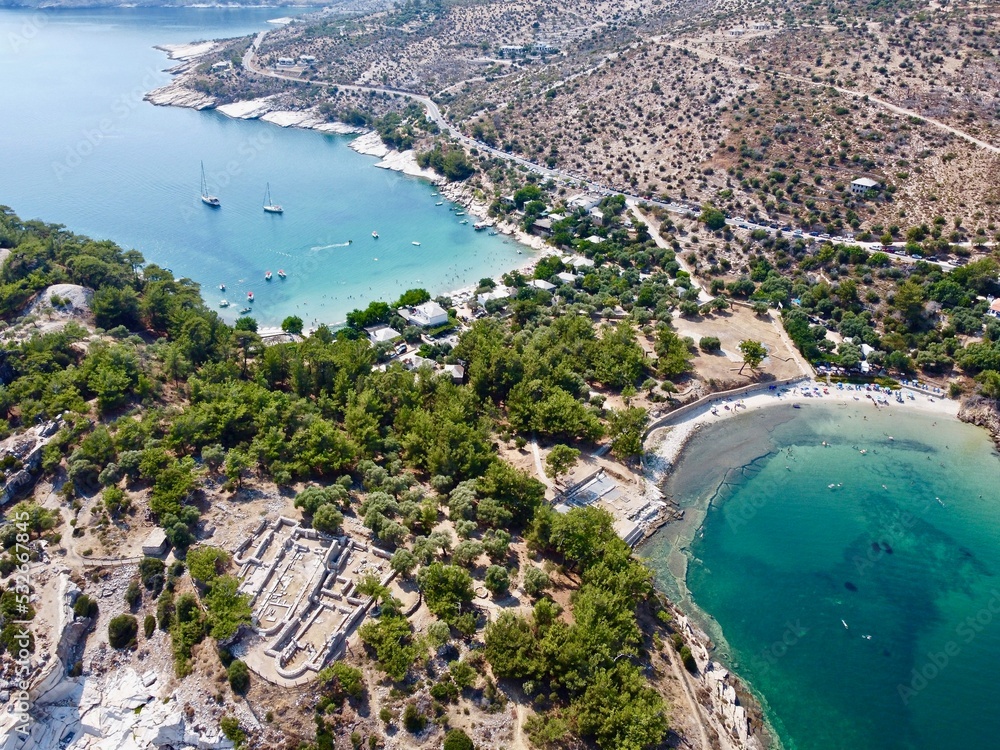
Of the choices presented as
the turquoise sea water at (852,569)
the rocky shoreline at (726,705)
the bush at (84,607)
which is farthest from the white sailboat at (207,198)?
the rocky shoreline at (726,705)

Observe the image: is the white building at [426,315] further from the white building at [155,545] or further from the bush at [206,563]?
the white building at [155,545]

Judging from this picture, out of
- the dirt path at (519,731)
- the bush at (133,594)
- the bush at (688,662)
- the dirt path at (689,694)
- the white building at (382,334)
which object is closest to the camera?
the dirt path at (519,731)

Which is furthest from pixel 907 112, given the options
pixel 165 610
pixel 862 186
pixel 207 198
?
pixel 165 610

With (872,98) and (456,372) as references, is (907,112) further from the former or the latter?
(456,372)

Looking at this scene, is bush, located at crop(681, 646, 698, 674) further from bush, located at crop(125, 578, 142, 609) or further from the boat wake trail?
the boat wake trail

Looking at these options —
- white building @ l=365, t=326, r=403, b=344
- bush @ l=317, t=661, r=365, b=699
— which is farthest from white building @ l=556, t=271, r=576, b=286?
bush @ l=317, t=661, r=365, b=699

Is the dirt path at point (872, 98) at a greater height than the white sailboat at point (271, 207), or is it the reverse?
the dirt path at point (872, 98)

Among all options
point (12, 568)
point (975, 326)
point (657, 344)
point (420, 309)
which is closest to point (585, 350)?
point (657, 344)
